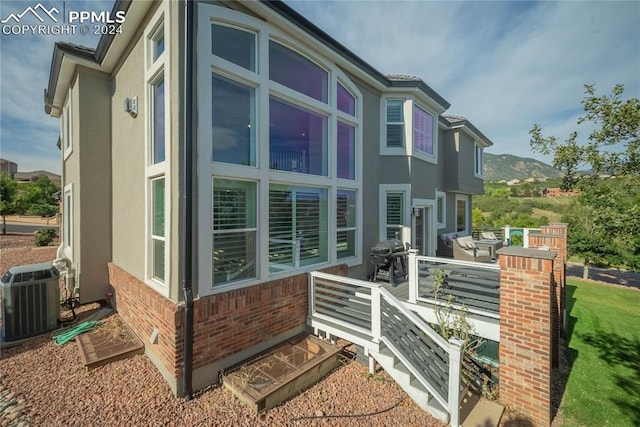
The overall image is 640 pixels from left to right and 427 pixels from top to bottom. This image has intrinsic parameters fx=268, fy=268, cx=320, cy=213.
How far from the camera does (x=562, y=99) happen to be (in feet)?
52.4

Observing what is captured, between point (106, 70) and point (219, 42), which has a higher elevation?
point (106, 70)

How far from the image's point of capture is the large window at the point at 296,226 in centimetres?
572

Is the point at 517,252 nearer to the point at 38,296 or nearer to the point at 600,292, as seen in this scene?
the point at 38,296

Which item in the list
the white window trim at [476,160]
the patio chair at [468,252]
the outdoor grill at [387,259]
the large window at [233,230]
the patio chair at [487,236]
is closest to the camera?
the large window at [233,230]

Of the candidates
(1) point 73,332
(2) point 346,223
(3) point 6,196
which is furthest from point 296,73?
(3) point 6,196

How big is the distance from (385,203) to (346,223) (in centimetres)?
A: 214

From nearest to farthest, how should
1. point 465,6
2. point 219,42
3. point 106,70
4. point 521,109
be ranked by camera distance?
point 219,42 < point 106,70 < point 465,6 < point 521,109

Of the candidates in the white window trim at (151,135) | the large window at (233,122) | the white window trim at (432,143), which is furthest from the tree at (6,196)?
the white window trim at (432,143)

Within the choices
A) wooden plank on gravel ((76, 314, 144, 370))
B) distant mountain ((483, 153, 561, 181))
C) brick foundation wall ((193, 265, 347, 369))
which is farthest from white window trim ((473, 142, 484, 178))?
distant mountain ((483, 153, 561, 181))

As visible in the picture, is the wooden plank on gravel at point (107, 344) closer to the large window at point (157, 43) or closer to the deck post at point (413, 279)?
the large window at point (157, 43)

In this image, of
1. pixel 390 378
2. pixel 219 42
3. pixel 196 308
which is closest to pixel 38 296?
pixel 196 308

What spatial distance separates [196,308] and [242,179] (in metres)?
2.35

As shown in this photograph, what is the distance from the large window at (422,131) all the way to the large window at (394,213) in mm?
1973

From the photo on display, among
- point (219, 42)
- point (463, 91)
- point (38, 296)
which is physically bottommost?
point (38, 296)
